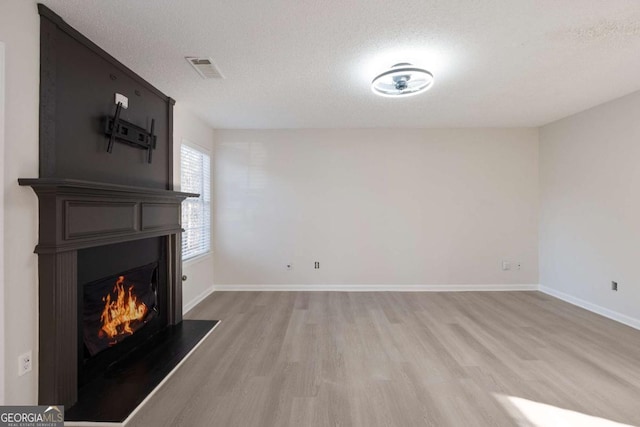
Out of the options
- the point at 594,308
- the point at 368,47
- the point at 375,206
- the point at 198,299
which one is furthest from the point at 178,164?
the point at 594,308

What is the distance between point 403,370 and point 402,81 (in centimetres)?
257

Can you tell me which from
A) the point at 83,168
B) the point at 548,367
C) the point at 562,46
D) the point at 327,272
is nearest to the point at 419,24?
the point at 562,46

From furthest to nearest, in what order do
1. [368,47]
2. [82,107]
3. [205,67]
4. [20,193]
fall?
[205,67]
[368,47]
[82,107]
[20,193]

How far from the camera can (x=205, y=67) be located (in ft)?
8.61

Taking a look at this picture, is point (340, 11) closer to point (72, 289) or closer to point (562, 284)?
point (72, 289)

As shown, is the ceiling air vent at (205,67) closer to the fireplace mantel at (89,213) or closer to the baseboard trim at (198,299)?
the fireplace mantel at (89,213)

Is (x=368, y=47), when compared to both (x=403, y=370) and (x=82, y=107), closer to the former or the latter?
(x=82, y=107)

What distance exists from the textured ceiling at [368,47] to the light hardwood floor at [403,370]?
264 centimetres

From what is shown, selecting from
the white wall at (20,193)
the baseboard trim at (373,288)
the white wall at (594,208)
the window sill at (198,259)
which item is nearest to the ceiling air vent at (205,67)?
the white wall at (20,193)

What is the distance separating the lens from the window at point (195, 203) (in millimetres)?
3857

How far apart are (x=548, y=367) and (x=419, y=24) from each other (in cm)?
294

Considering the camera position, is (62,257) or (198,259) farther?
(198,259)

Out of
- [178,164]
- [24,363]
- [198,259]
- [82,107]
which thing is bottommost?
[24,363]

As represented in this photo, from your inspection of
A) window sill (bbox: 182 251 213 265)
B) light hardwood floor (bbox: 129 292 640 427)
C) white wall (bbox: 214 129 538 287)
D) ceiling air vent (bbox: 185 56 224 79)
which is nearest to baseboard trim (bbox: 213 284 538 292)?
white wall (bbox: 214 129 538 287)
